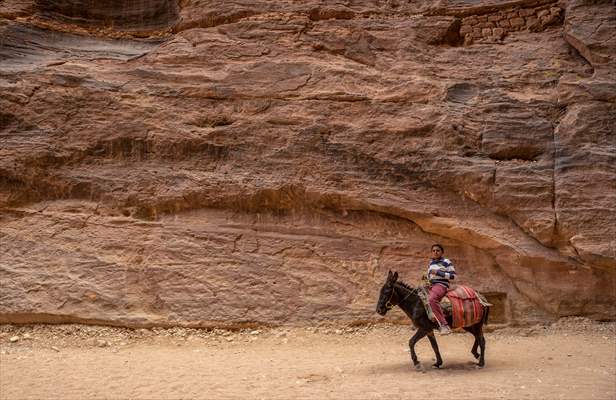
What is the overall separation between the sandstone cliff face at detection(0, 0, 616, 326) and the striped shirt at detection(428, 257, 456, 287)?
2321mm

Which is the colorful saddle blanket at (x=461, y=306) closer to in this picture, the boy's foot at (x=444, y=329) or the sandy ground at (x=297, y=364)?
the boy's foot at (x=444, y=329)

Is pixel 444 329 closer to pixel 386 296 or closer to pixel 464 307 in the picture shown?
pixel 464 307

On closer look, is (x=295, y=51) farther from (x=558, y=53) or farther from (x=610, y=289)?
(x=610, y=289)

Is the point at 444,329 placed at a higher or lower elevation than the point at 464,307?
lower

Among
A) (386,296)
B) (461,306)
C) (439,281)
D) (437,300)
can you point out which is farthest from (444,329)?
(386,296)

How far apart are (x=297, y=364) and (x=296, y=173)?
375 cm

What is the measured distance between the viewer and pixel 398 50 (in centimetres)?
1173

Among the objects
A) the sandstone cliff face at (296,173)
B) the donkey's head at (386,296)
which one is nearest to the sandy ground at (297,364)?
the sandstone cliff face at (296,173)

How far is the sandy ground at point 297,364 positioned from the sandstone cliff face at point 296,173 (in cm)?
36

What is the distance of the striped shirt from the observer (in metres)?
7.75

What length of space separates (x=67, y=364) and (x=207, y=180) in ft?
13.0

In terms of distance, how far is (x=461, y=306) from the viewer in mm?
7629

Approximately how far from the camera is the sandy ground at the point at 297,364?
20.9 feet

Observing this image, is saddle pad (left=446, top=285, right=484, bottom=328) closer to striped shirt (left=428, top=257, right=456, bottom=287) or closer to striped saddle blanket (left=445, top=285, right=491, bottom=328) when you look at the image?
striped saddle blanket (left=445, top=285, right=491, bottom=328)
